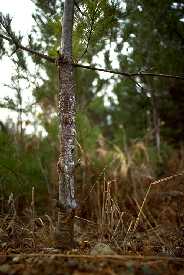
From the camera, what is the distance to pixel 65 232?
2338 millimetres

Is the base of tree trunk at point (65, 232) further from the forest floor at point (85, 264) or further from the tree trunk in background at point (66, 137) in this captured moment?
the forest floor at point (85, 264)

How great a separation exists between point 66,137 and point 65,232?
565 mm

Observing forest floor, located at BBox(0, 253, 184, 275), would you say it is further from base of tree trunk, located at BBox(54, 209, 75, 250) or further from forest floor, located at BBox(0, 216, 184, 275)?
base of tree trunk, located at BBox(54, 209, 75, 250)

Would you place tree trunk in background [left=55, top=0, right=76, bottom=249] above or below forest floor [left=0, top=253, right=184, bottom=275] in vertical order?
above

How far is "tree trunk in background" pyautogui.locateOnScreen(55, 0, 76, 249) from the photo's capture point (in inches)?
93.3

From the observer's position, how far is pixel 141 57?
4012 mm

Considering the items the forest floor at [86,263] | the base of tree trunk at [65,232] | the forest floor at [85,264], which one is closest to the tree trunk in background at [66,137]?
the base of tree trunk at [65,232]

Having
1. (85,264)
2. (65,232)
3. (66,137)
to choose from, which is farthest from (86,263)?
(66,137)

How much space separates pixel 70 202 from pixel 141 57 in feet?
6.79

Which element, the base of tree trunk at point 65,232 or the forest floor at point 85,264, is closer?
the forest floor at point 85,264

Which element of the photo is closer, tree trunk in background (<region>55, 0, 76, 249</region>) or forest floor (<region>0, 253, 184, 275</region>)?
forest floor (<region>0, 253, 184, 275</region>)

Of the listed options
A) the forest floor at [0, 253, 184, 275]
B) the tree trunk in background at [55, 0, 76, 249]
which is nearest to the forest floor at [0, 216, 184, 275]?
the forest floor at [0, 253, 184, 275]

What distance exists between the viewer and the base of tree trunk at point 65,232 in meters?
2.32

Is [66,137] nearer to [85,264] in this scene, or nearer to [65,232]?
[65,232]
